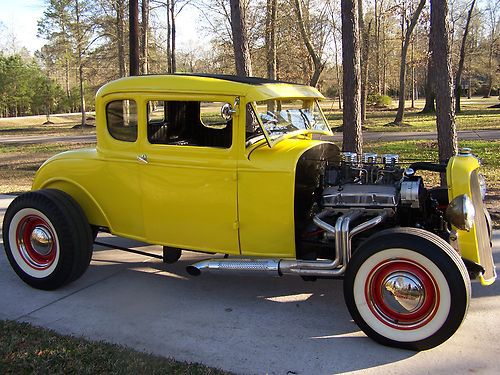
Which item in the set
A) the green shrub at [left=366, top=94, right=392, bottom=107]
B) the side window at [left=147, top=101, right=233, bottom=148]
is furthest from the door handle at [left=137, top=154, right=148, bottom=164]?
the green shrub at [left=366, top=94, right=392, bottom=107]

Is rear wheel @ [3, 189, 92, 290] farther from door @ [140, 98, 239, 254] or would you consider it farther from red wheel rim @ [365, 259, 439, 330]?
red wheel rim @ [365, 259, 439, 330]

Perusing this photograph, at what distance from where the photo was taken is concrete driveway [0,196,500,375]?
10.4 feet

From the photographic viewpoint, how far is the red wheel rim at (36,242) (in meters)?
4.46

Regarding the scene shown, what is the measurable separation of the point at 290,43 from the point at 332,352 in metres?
25.4

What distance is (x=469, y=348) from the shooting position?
3287 mm

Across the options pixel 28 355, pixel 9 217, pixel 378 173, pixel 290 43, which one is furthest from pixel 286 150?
pixel 290 43

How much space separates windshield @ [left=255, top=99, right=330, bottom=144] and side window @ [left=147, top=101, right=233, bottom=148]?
0.34 meters

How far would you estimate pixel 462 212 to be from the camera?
330 centimetres

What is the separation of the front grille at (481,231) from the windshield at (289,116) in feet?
5.23

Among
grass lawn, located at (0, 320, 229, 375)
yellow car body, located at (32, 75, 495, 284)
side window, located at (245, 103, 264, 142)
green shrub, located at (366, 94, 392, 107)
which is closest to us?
grass lawn, located at (0, 320, 229, 375)

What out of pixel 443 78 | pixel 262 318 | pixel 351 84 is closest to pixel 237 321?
pixel 262 318

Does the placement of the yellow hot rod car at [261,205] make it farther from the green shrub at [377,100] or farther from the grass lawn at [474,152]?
the green shrub at [377,100]

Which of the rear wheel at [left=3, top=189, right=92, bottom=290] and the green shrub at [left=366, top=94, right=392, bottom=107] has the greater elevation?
the green shrub at [left=366, top=94, right=392, bottom=107]

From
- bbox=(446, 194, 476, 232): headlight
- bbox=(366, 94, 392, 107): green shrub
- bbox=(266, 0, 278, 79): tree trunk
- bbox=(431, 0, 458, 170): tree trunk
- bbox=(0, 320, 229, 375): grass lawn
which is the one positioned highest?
bbox=(266, 0, 278, 79): tree trunk
